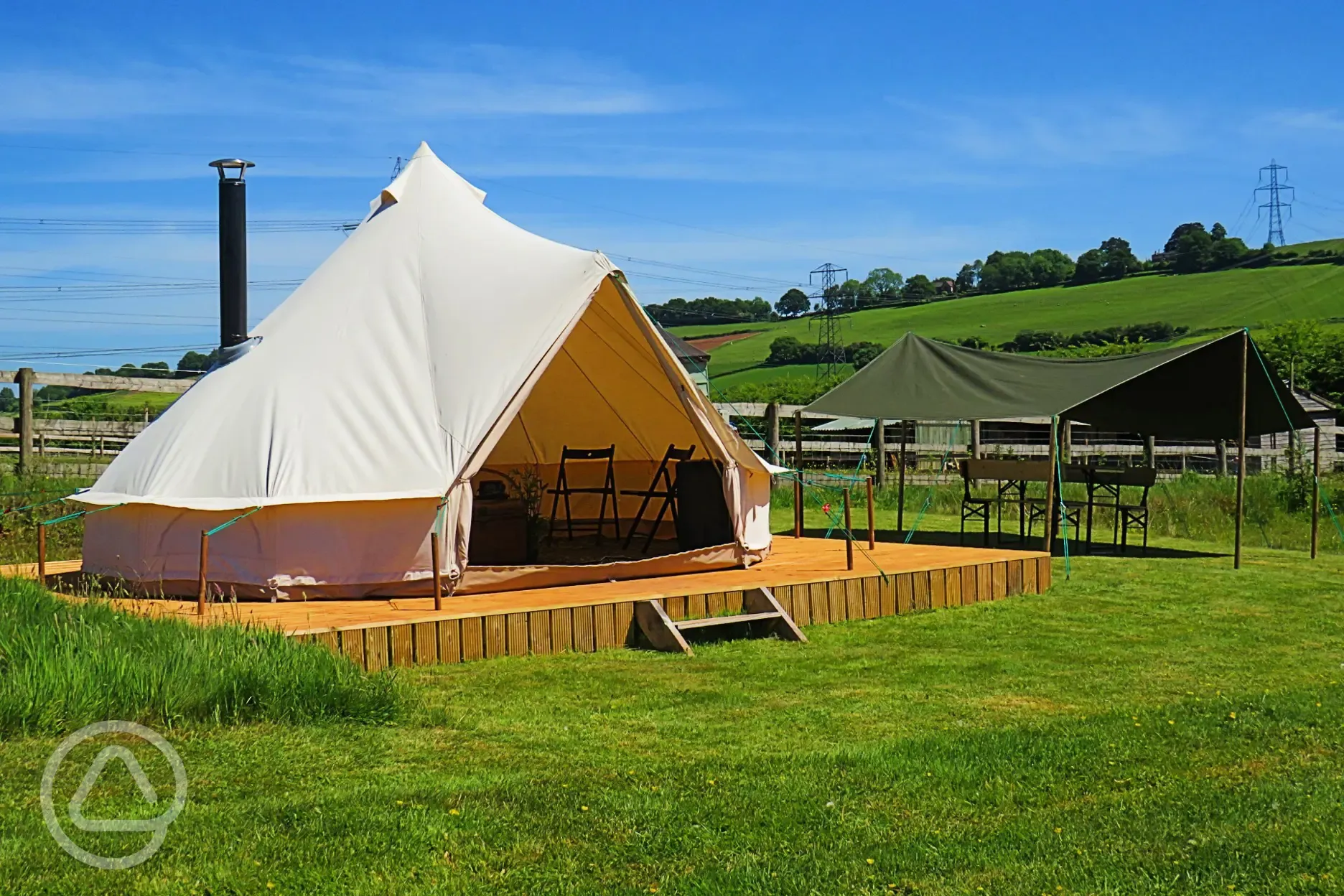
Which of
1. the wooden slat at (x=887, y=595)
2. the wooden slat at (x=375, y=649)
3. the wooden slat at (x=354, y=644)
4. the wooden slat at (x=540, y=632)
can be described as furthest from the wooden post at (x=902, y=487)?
the wooden slat at (x=354, y=644)

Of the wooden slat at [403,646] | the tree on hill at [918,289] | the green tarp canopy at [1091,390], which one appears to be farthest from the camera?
the tree on hill at [918,289]

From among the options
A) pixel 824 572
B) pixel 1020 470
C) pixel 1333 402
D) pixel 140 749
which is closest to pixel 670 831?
pixel 140 749

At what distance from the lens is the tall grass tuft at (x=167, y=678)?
4520 millimetres

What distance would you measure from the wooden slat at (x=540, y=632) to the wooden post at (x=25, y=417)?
7066 millimetres

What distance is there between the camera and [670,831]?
3758 mm

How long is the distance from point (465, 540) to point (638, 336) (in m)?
2.81

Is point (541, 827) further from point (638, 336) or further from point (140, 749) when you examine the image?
point (638, 336)

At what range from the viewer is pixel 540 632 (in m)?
6.94

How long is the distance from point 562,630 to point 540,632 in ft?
0.46

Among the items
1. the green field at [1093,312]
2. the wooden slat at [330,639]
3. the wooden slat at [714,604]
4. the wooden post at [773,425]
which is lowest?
the wooden slat at [714,604]

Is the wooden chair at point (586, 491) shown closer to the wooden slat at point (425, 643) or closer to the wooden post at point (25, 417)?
the wooden slat at point (425, 643)

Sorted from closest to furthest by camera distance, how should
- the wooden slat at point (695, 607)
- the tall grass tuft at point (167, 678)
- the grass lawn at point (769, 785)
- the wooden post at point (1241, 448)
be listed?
the grass lawn at point (769, 785)
the tall grass tuft at point (167, 678)
the wooden slat at point (695, 607)
the wooden post at point (1241, 448)

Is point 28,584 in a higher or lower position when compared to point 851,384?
lower

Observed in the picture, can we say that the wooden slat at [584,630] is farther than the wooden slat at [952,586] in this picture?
No
